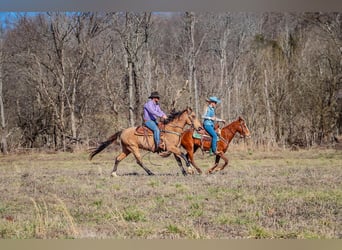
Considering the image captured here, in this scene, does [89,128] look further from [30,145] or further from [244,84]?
[244,84]

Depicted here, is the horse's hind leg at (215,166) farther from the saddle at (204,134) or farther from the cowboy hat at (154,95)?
the cowboy hat at (154,95)

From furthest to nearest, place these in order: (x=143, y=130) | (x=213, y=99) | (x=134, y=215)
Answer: (x=143, y=130)
(x=213, y=99)
(x=134, y=215)

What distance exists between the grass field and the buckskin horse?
0.08 metres

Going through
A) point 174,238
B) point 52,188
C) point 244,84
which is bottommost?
point 174,238

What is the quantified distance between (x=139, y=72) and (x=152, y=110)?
45cm

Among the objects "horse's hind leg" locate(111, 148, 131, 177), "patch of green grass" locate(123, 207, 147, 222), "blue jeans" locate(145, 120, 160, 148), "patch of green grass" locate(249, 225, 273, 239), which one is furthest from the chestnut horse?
"patch of green grass" locate(249, 225, 273, 239)

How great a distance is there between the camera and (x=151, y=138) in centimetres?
598

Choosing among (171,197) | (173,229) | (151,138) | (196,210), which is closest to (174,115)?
(151,138)

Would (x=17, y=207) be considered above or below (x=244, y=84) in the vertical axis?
below

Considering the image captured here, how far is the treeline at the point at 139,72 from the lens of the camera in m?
5.84

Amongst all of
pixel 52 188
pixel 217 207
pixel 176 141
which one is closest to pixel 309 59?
Answer: pixel 176 141

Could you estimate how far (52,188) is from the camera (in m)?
5.52

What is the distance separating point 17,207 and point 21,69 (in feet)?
5.06

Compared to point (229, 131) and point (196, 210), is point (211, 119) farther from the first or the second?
point (196, 210)
